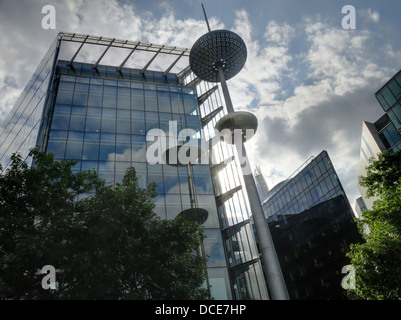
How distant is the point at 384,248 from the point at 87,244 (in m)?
13.0

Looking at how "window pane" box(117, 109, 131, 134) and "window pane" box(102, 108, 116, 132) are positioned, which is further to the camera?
"window pane" box(117, 109, 131, 134)

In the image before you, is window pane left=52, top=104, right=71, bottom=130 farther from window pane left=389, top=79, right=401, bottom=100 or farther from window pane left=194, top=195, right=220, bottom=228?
window pane left=389, top=79, right=401, bottom=100

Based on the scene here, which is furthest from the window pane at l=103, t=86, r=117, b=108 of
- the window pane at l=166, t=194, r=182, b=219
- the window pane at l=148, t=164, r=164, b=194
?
the window pane at l=166, t=194, r=182, b=219

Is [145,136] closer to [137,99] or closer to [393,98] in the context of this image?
[137,99]

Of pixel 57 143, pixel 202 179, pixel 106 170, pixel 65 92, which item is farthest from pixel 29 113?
pixel 202 179

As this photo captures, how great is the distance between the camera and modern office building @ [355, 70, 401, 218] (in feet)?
141

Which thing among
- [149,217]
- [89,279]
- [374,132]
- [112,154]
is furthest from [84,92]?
[374,132]

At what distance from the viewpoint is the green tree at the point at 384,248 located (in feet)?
43.6

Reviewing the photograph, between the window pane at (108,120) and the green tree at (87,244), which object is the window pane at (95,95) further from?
the green tree at (87,244)

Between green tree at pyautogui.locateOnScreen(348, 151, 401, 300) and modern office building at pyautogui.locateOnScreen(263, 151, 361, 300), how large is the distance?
3344 cm

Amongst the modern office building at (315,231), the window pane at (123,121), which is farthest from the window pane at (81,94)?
the modern office building at (315,231)

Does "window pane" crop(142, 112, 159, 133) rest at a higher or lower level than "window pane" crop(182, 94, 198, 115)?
lower
